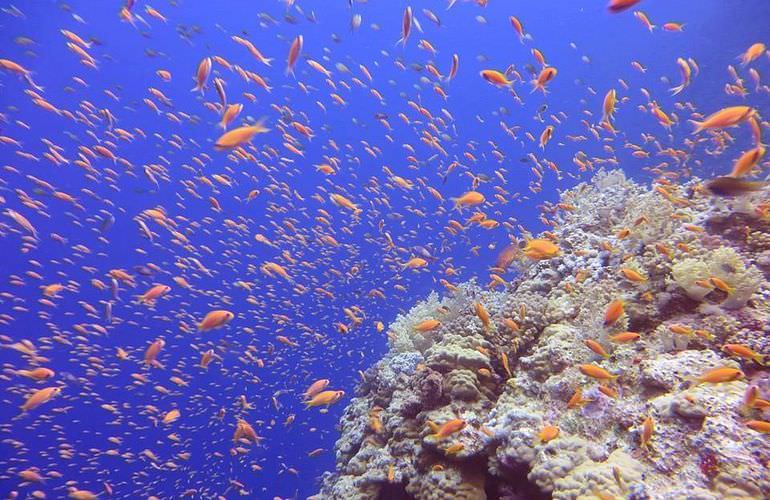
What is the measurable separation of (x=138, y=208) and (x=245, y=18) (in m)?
26.2

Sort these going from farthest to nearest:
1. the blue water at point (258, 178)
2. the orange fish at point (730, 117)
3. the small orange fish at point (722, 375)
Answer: the blue water at point (258, 178) → the orange fish at point (730, 117) → the small orange fish at point (722, 375)

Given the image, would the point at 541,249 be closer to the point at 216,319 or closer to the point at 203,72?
the point at 216,319

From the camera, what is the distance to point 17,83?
3894cm

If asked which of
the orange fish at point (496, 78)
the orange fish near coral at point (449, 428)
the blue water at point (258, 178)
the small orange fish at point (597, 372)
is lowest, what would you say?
the small orange fish at point (597, 372)

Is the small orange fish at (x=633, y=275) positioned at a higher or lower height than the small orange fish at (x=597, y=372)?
higher

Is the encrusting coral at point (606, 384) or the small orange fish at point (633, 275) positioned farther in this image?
the small orange fish at point (633, 275)

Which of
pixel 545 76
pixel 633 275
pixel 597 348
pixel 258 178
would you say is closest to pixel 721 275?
pixel 633 275

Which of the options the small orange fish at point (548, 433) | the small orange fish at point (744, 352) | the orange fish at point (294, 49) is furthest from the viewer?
the orange fish at point (294, 49)

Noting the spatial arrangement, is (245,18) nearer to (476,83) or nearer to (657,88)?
(476,83)

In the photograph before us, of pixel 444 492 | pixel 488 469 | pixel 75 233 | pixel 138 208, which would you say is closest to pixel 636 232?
pixel 488 469

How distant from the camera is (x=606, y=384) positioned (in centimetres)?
406

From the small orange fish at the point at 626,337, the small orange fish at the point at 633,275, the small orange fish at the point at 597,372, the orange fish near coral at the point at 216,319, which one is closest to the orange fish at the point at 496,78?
the small orange fish at the point at 633,275

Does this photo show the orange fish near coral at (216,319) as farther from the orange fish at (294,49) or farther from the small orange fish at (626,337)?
the small orange fish at (626,337)

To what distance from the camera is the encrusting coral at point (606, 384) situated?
3084mm
